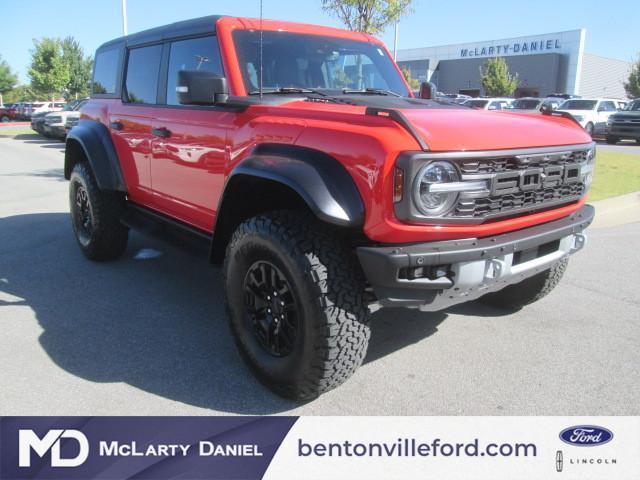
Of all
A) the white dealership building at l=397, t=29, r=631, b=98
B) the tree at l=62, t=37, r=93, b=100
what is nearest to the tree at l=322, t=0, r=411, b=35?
the tree at l=62, t=37, r=93, b=100

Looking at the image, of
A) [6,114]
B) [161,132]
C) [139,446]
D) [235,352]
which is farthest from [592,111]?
[6,114]

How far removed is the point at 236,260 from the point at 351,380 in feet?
3.03

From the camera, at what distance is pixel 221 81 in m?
2.95

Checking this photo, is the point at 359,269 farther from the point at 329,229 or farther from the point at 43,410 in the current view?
the point at 43,410

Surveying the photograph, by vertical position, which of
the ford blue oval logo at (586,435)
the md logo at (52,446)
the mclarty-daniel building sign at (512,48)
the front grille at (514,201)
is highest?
the mclarty-daniel building sign at (512,48)

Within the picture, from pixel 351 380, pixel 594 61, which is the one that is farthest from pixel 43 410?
pixel 594 61

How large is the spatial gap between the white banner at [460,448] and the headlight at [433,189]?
1.05 m

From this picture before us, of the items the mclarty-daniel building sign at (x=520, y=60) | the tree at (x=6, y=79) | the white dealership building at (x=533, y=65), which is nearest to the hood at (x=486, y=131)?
the white dealership building at (x=533, y=65)

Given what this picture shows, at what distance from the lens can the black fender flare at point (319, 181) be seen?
2.39 metres

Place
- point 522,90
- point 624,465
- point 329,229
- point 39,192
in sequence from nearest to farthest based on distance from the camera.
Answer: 1. point 624,465
2. point 329,229
3. point 39,192
4. point 522,90

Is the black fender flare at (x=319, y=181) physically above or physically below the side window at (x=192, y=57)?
below

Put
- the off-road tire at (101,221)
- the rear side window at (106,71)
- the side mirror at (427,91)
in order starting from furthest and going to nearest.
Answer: the rear side window at (106,71), the off-road tire at (101,221), the side mirror at (427,91)

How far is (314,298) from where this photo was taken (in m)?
2.48

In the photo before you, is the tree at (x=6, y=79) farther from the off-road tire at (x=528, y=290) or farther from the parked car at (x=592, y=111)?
the off-road tire at (x=528, y=290)
